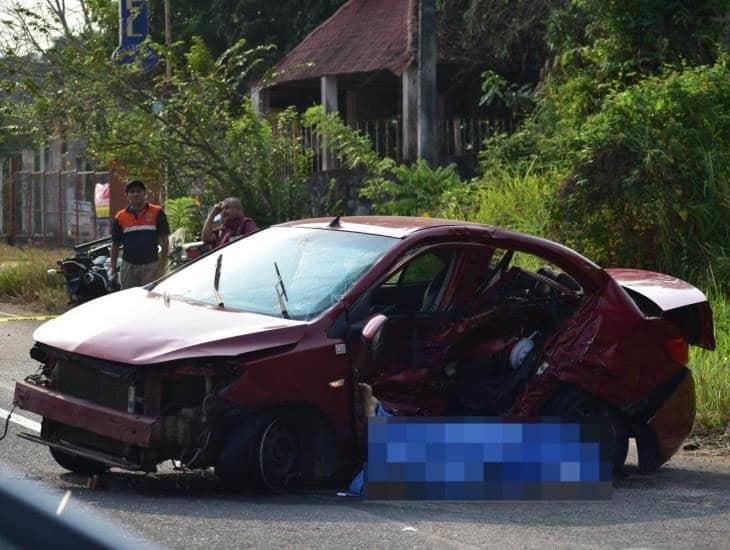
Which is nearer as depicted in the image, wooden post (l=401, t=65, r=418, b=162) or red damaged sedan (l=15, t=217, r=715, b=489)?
red damaged sedan (l=15, t=217, r=715, b=489)

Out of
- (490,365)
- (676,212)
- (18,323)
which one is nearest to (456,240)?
(490,365)

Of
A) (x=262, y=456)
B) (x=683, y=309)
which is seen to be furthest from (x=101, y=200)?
(x=262, y=456)

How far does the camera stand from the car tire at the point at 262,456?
22.5ft

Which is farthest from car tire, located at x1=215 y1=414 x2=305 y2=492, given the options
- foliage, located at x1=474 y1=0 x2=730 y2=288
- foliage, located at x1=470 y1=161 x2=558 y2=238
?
foliage, located at x1=470 y1=161 x2=558 y2=238

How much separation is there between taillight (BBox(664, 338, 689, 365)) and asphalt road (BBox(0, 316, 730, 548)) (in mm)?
690

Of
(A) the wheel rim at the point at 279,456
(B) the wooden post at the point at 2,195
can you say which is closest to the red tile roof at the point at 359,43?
(B) the wooden post at the point at 2,195

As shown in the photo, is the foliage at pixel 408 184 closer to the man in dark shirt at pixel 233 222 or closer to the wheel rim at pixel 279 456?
the man in dark shirt at pixel 233 222

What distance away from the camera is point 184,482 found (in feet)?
25.2

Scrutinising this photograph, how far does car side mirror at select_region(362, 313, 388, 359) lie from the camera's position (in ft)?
23.5

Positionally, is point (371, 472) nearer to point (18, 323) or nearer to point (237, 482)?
point (237, 482)

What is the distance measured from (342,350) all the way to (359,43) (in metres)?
21.7

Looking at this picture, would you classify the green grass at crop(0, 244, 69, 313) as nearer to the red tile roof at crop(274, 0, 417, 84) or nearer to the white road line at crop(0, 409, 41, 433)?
the red tile roof at crop(274, 0, 417, 84)

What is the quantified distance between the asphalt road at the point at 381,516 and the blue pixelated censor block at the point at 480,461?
0.07m

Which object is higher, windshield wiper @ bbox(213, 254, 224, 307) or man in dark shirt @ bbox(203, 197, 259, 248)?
man in dark shirt @ bbox(203, 197, 259, 248)
